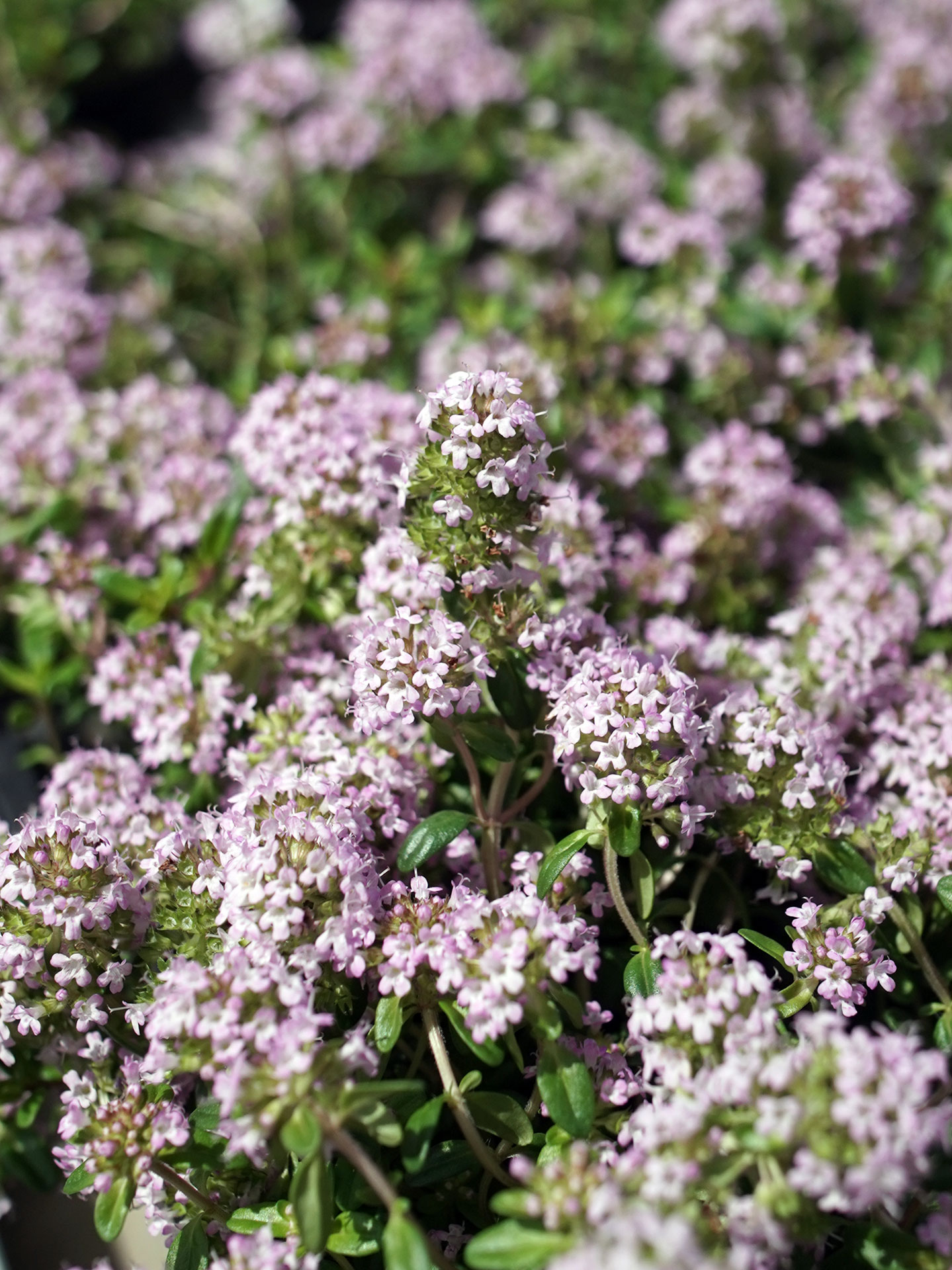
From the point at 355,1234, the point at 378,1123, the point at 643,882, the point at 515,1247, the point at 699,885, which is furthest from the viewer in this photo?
the point at 699,885

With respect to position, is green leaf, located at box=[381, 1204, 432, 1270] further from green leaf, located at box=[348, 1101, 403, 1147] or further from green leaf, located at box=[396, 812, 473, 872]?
green leaf, located at box=[396, 812, 473, 872]

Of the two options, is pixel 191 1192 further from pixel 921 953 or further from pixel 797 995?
pixel 921 953

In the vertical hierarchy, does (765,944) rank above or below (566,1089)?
above

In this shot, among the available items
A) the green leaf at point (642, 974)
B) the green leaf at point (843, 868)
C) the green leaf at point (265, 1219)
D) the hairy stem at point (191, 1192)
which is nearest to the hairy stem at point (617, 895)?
the green leaf at point (642, 974)

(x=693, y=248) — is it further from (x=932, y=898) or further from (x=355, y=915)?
(x=355, y=915)

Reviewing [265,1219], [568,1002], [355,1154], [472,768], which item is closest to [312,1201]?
[355,1154]

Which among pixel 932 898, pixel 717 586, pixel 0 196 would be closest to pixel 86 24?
pixel 0 196

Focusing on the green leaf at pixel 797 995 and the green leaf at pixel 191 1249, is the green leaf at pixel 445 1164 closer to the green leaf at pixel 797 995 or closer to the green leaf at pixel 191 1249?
the green leaf at pixel 191 1249

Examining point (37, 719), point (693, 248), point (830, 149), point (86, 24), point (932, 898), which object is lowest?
point (932, 898)
